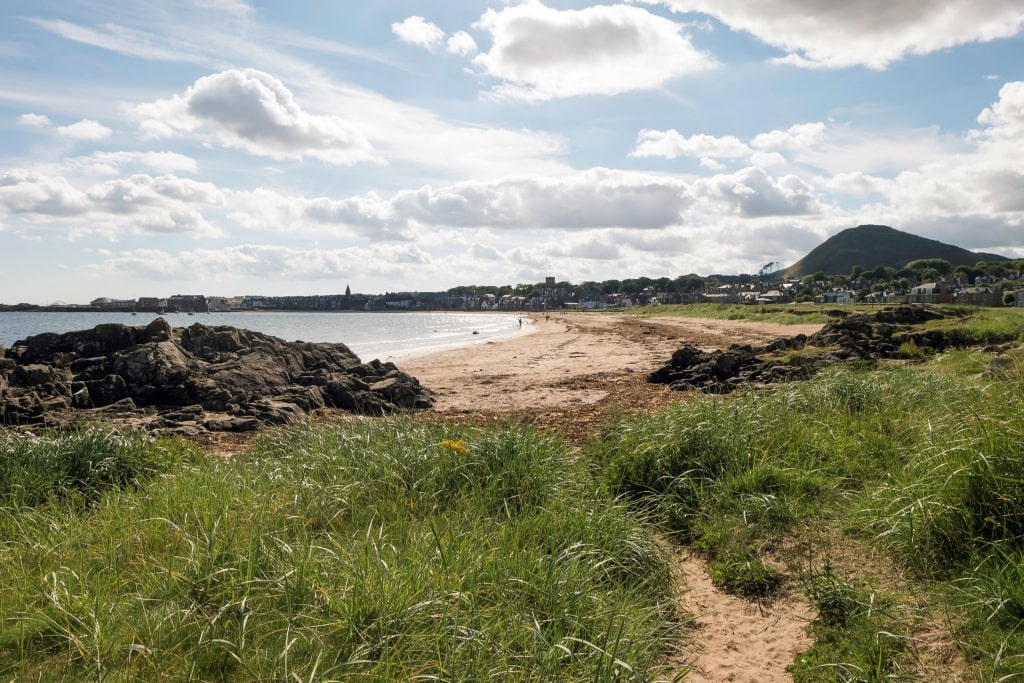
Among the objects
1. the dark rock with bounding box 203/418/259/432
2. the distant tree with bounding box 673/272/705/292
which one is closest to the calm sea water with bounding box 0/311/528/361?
the dark rock with bounding box 203/418/259/432

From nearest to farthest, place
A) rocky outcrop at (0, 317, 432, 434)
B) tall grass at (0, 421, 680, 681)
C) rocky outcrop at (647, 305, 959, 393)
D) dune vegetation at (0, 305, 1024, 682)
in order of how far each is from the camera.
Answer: tall grass at (0, 421, 680, 681)
dune vegetation at (0, 305, 1024, 682)
rocky outcrop at (0, 317, 432, 434)
rocky outcrop at (647, 305, 959, 393)

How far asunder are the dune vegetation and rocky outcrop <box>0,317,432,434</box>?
5701 millimetres

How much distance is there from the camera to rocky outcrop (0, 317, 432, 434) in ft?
41.9

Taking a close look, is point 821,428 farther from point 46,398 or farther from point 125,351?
point 125,351

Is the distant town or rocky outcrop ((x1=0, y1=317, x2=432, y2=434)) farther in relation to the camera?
the distant town

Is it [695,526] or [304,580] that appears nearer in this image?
[304,580]

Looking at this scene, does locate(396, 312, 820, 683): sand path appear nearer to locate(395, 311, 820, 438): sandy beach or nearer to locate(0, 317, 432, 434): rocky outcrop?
locate(395, 311, 820, 438): sandy beach

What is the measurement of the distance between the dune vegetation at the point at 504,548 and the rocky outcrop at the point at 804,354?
749 cm

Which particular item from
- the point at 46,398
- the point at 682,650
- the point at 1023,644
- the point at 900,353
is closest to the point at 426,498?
the point at 682,650

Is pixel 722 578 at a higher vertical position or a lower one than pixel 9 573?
lower

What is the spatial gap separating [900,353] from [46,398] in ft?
62.4

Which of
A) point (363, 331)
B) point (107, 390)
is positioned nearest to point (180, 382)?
point (107, 390)

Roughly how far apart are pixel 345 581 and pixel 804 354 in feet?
50.0

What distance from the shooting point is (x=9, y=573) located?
14.1 ft
